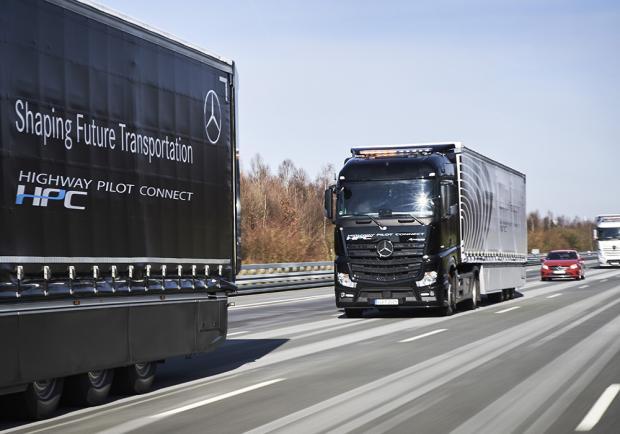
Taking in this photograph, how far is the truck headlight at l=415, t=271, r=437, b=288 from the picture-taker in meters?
22.4

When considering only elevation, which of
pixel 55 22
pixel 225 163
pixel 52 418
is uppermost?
pixel 55 22

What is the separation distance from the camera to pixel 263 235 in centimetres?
5912

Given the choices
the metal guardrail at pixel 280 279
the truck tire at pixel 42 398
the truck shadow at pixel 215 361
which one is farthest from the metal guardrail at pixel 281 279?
the truck tire at pixel 42 398

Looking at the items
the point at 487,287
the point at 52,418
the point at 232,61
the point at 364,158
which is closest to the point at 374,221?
the point at 364,158

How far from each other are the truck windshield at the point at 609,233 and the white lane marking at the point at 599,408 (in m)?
58.6

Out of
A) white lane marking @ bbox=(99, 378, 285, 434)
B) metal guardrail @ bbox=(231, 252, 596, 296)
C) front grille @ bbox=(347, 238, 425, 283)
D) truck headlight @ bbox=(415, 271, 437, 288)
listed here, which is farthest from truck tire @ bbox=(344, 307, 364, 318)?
white lane marking @ bbox=(99, 378, 285, 434)

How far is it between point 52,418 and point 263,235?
A: 49.5 metres

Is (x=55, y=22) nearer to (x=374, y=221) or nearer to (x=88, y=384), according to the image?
(x=88, y=384)

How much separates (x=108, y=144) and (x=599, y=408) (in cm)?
550

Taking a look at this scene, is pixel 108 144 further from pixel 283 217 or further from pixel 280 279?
pixel 283 217

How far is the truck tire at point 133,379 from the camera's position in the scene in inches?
440

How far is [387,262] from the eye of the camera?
73.6ft

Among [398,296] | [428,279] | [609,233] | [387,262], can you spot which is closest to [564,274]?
[609,233]

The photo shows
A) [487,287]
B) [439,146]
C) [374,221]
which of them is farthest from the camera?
[487,287]
